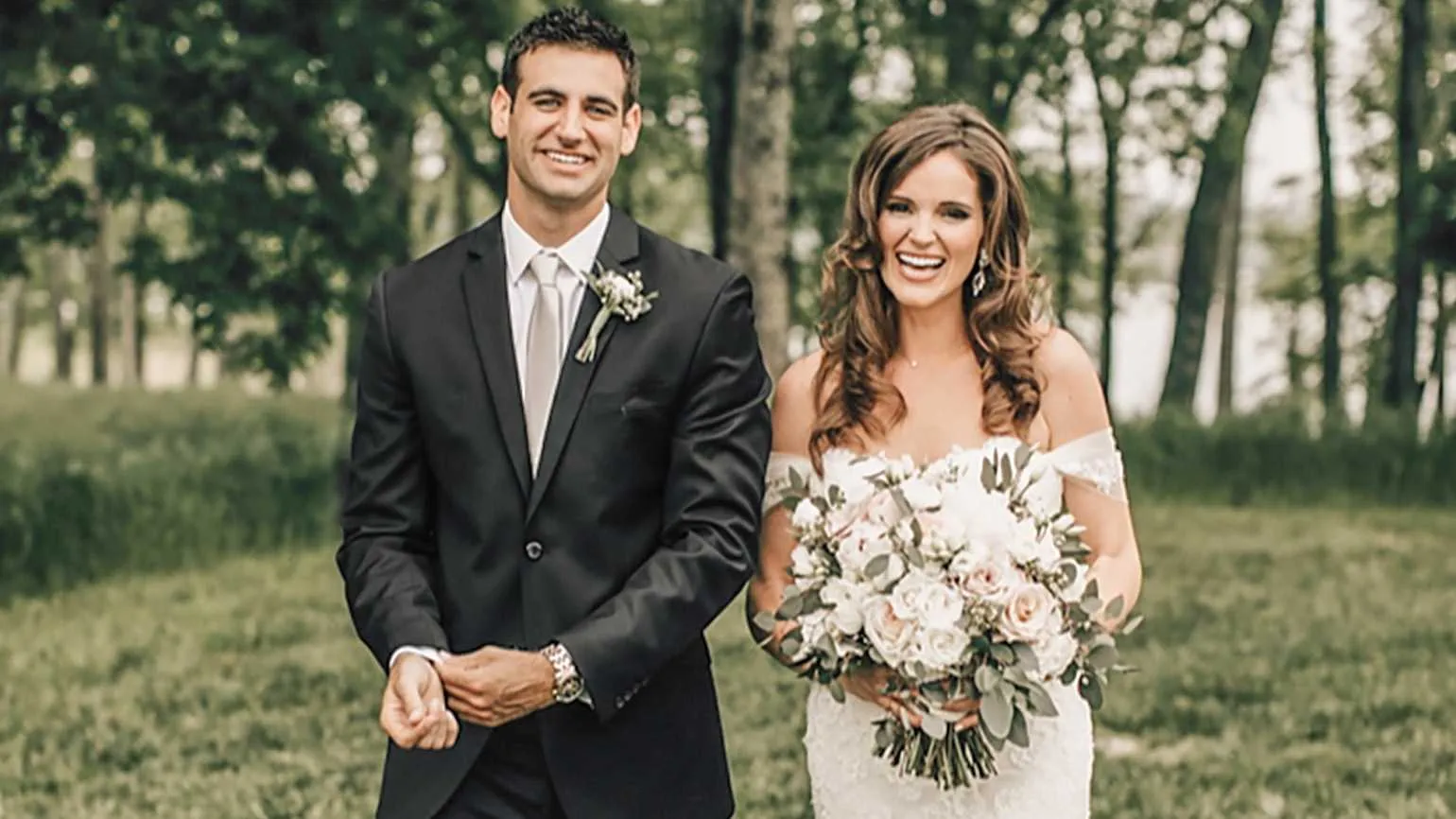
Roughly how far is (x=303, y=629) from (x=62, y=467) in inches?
119

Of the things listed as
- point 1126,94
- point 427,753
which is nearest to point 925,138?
point 427,753

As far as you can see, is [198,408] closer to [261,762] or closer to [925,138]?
[261,762]

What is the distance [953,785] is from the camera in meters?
3.53

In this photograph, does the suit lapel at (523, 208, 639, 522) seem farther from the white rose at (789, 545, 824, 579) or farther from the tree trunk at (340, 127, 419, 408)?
the tree trunk at (340, 127, 419, 408)

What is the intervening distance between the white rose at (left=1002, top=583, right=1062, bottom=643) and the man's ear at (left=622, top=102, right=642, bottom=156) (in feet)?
3.88

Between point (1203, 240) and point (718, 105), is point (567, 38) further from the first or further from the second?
point (1203, 240)

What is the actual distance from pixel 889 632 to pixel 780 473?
2.04 feet

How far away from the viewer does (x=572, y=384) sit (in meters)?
3.17

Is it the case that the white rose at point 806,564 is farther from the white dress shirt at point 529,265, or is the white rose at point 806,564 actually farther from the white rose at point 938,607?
the white dress shirt at point 529,265

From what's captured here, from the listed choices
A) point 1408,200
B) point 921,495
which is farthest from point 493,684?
point 1408,200

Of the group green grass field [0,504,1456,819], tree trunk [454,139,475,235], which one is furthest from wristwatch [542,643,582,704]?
tree trunk [454,139,475,235]

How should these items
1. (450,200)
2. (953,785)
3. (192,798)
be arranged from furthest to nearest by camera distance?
(450,200)
(192,798)
(953,785)

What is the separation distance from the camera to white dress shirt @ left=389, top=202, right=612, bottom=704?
328cm

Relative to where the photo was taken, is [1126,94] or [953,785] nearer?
[953,785]
